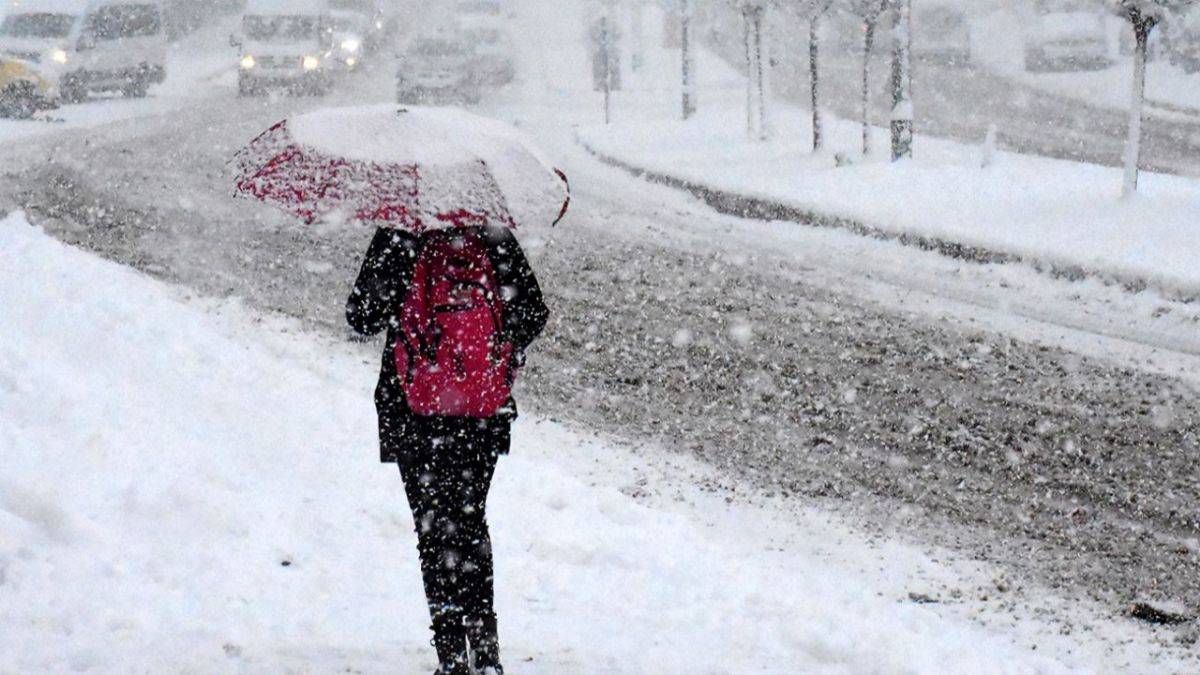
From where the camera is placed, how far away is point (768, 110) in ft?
79.8

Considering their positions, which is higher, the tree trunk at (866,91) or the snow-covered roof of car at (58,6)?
the snow-covered roof of car at (58,6)

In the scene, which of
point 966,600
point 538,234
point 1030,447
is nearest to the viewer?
point 966,600

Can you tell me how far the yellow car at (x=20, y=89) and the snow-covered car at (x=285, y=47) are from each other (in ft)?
21.7

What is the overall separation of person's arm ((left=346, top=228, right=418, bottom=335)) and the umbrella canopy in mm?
100

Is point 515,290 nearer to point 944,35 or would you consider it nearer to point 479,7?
point 479,7

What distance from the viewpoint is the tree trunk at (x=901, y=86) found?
18.5m

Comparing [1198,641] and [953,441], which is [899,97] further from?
[1198,641]

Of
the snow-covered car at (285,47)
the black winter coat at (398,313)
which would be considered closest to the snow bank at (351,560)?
the black winter coat at (398,313)

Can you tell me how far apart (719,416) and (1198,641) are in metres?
3.34

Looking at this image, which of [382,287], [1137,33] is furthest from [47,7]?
[382,287]

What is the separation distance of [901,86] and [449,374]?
51.9ft

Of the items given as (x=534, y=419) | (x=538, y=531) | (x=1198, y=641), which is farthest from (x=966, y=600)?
(x=534, y=419)

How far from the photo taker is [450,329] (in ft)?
12.8

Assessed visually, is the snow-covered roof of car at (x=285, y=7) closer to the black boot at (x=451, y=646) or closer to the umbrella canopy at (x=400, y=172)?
the umbrella canopy at (x=400, y=172)
